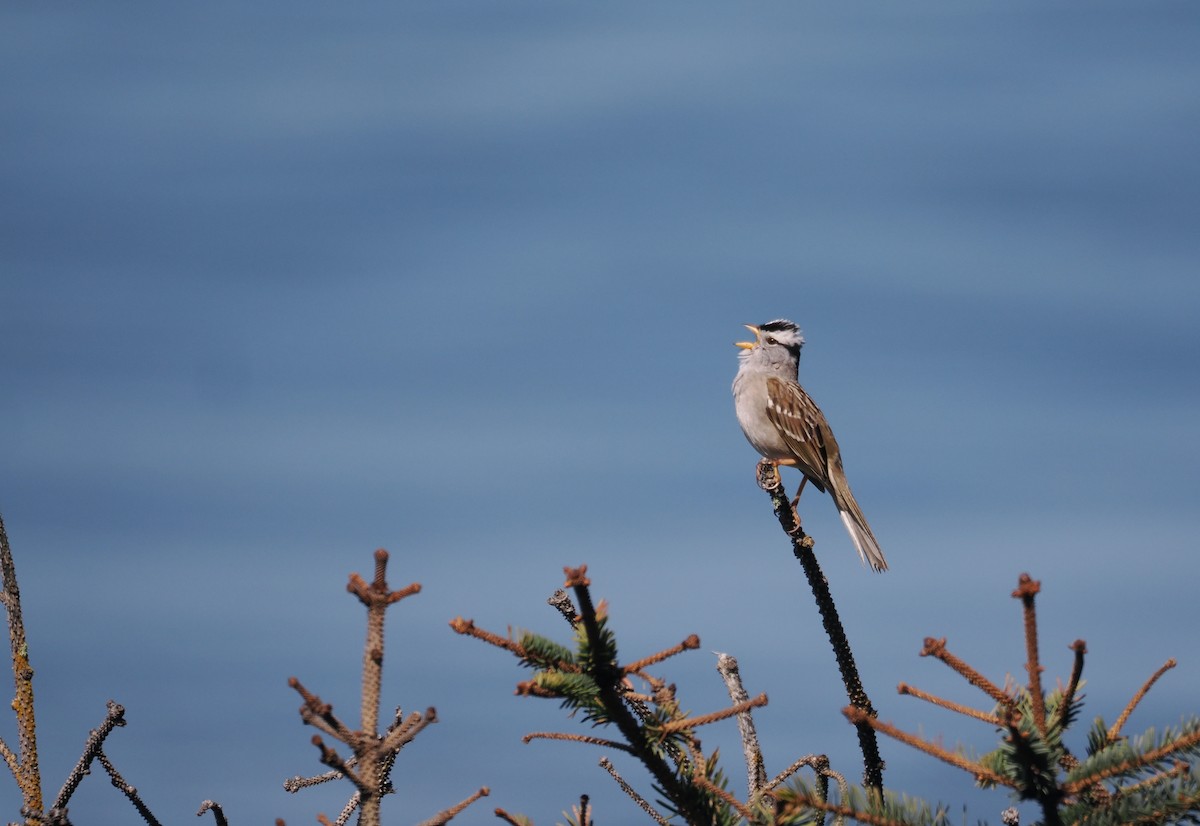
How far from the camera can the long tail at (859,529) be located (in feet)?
42.1

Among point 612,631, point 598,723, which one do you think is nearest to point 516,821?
point 598,723

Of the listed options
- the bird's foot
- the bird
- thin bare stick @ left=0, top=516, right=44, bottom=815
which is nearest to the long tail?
the bird

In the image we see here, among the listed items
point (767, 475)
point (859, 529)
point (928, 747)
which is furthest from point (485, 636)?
point (859, 529)

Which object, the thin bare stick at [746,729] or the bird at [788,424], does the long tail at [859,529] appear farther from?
the thin bare stick at [746,729]

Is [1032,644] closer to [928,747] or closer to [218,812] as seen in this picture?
[928,747]

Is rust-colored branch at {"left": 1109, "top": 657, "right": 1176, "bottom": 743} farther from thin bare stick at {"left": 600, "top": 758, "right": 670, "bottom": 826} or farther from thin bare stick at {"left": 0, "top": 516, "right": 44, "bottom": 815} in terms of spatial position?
thin bare stick at {"left": 0, "top": 516, "right": 44, "bottom": 815}

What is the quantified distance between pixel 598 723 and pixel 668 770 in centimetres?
24

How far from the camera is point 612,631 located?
332cm

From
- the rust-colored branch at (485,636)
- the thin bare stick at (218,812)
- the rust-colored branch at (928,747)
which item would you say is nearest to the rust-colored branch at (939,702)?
the rust-colored branch at (928,747)

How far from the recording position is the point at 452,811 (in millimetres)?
3312

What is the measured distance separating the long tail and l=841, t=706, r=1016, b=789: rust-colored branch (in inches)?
383

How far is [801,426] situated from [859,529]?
5.21ft

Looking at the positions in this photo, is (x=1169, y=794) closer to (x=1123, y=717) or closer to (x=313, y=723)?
(x=1123, y=717)

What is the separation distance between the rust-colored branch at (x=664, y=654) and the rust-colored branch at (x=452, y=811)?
0.53 m
